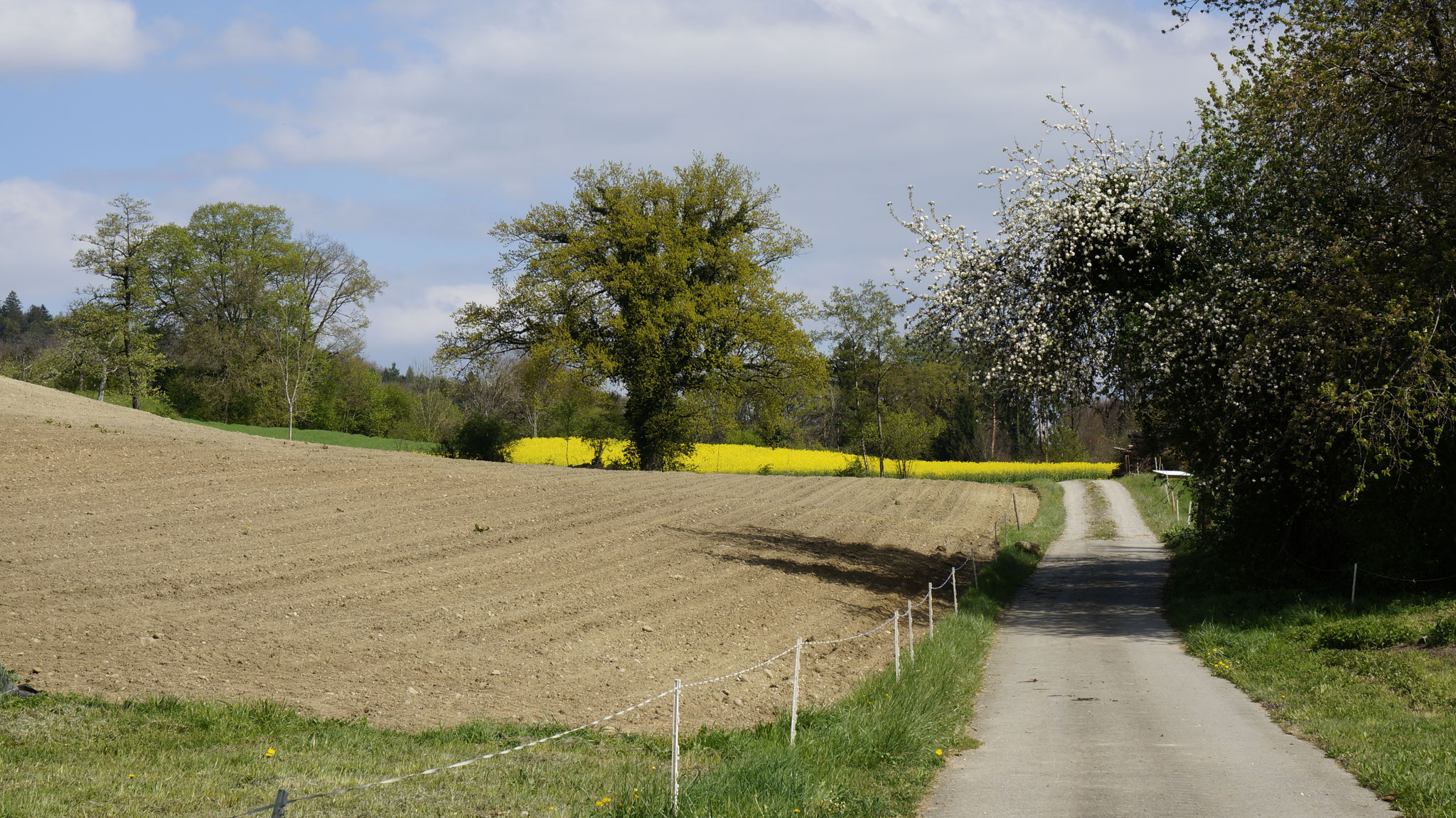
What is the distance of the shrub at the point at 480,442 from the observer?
46344mm

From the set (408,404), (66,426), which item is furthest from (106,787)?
(408,404)

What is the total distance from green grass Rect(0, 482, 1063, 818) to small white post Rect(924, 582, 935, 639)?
4528 mm

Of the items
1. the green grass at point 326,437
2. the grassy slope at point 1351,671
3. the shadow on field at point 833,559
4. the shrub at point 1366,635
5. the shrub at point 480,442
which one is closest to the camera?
the grassy slope at point 1351,671

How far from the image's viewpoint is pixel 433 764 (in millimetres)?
7121

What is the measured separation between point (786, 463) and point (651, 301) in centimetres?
1960

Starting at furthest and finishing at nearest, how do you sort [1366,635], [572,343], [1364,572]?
1. [572,343]
2. [1364,572]
3. [1366,635]

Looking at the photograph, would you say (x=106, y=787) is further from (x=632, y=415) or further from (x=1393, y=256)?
(x=632, y=415)

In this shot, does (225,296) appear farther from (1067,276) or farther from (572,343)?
(1067,276)

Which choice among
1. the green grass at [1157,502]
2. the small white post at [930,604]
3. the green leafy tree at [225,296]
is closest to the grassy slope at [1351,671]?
the small white post at [930,604]

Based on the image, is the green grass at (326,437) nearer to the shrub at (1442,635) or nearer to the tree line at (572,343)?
the tree line at (572,343)

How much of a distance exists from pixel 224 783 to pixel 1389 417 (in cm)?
1465

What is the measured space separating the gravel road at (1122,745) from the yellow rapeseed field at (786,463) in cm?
3482

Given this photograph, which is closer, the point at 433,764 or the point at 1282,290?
the point at 433,764

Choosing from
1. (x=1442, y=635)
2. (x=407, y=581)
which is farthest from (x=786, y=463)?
(x=1442, y=635)
